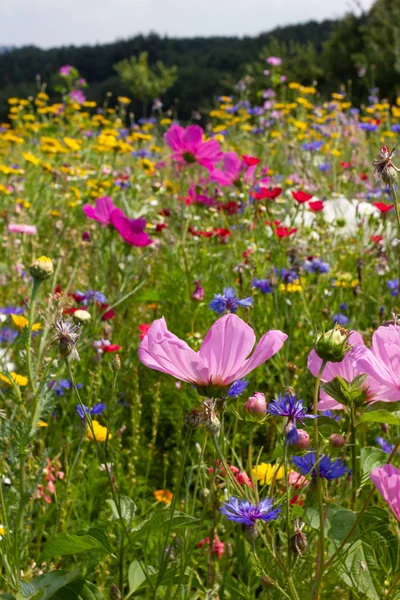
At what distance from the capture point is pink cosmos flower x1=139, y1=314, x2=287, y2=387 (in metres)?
0.60

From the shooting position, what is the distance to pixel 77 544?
0.71 metres

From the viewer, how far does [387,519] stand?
802 mm

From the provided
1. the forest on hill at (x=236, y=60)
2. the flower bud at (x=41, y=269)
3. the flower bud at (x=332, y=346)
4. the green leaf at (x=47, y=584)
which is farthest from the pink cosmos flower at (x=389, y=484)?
the forest on hill at (x=236, y=60)

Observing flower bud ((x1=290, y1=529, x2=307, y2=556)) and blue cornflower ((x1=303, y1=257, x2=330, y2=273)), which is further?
blue cornflower ((x1=303, y1=257, x2=330, y2=273))

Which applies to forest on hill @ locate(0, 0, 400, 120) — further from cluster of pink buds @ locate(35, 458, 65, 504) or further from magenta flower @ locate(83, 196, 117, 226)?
cluster of pink buds @ locate(35, 458, 65, 504)

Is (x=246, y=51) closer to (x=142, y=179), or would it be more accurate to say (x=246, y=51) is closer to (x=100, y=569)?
(x=142, y=179)

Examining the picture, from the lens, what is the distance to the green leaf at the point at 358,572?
73 centimetres

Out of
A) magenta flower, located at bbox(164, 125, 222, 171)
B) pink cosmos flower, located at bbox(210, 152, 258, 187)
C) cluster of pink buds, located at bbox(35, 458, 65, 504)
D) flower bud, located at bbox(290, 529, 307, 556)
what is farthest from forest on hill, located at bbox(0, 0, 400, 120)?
flower bud, located at bbox(290, 529, 307, 556)

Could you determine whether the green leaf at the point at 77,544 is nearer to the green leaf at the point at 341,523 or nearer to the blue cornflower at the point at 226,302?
the green leaf at the point at 341,523

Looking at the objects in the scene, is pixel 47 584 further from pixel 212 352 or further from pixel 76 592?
pixel 212 352

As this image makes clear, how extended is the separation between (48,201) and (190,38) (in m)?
34.2

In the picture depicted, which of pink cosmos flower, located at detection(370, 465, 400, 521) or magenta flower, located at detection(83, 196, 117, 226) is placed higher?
magenta flower, located at detection(83, 196, 117, 226)

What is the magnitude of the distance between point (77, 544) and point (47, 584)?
0.17ft

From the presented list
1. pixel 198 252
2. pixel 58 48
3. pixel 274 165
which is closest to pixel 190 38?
pixel 58 48
